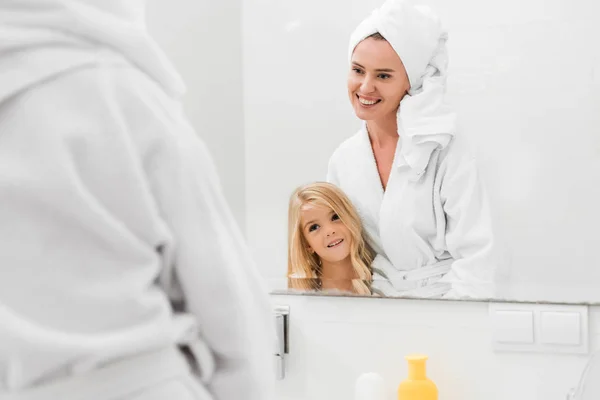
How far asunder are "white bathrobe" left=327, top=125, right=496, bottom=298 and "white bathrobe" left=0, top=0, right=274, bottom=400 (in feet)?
2.19

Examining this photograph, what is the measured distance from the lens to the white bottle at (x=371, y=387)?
1.33 metres

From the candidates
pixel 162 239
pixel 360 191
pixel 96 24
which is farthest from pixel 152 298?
pixel 360 191

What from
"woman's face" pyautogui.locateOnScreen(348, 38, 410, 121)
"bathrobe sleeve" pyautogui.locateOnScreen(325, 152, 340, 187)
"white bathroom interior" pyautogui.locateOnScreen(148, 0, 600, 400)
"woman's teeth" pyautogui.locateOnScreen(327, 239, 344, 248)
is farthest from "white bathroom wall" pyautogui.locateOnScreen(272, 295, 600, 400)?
"woman's face" pyautogui.locateOnScreen(348, 38, 410, 121)

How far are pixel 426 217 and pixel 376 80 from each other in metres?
0.26

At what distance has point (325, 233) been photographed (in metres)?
1.39

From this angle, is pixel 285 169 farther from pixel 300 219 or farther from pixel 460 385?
pixel 460 385

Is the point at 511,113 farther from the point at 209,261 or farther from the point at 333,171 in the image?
the point at 209,261

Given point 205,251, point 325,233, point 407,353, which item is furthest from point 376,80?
point 205,251

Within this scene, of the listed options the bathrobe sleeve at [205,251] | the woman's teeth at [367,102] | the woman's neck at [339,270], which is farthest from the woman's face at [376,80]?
the bathrobe sleeve at [205,251]

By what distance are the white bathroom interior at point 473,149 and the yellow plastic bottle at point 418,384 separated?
5cm

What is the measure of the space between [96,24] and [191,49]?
2.55 ft

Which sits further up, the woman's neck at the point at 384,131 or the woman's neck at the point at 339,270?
the woman's neck at the point at 384,131

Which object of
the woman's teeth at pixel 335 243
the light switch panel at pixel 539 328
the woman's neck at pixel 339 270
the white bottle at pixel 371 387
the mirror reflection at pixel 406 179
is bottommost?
the white bottle at pixel 371 387

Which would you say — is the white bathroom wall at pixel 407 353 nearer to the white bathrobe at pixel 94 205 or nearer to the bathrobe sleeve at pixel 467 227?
the bathrobe sleeve at pixel 467 227
